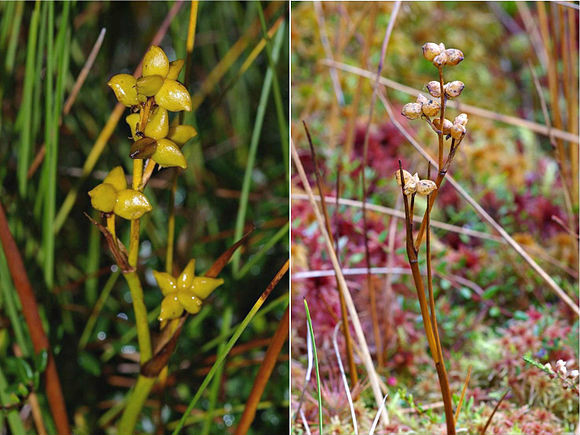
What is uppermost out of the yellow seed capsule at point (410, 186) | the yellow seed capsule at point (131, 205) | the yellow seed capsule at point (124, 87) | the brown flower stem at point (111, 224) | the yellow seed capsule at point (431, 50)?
the yellow seed capsule at point (431, 50)

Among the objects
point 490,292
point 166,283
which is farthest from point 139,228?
point 490,292

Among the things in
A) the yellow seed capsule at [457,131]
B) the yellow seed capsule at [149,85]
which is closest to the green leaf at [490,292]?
the yellow seed capsule at [457,131]

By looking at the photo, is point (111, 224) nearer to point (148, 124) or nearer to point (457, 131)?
point (148, 124)

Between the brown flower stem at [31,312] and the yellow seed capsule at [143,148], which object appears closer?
the yellow seed capsule at [143,148]

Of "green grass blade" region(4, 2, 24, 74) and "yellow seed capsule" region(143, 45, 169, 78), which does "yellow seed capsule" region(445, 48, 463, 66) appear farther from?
"green grass blade" region(4, 2, 24, 74)

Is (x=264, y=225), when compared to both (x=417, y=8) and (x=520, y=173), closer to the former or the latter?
(x=520, y=173)

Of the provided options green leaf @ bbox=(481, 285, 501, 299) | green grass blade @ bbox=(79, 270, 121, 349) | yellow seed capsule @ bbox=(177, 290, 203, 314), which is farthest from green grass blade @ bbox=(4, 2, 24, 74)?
green leaf @ bbox=(481, 285, 501, 299)

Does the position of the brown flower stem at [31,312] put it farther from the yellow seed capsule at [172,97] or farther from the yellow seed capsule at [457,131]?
the yellow seed capsule at [457,131]
